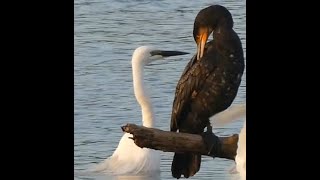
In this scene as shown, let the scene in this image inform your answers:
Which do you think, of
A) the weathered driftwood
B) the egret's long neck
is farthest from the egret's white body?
the egret's long neck

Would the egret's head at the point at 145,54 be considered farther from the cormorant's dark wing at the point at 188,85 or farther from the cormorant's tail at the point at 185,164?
the cormorant's tail at the point at 185,164

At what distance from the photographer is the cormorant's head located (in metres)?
5.59

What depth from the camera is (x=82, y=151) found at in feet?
18.6

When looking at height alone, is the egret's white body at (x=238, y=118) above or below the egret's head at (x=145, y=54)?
below

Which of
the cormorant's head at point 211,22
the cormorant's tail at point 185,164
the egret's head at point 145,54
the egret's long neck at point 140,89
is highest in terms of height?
the cormorant's head at point 211,22

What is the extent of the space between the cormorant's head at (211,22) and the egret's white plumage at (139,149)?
96mm

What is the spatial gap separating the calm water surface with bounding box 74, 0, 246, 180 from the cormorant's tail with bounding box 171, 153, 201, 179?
0.02 m

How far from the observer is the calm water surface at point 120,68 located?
5.64 metres

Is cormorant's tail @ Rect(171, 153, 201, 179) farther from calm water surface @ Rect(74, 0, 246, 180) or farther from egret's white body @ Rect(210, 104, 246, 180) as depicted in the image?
egret's white body @ Rect(210, 104, 246, 180)

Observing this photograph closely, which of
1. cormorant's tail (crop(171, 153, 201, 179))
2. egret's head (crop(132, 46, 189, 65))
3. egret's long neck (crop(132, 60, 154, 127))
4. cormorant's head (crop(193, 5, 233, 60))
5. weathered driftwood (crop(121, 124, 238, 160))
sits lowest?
cormorant's tail (crop(171, 153, 201, 179))

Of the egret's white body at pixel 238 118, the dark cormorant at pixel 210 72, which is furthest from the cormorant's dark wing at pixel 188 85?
the egret's white body at pixel 238 118
